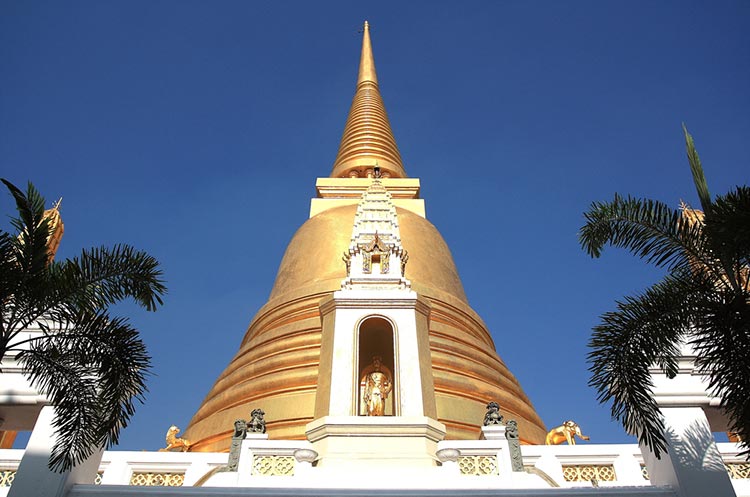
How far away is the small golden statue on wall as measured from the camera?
1285 centimetres

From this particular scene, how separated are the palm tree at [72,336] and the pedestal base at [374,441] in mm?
3052

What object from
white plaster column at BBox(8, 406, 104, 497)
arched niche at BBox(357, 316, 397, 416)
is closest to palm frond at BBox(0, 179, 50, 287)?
white plaster column at BBox(8, 406, 104, 497)

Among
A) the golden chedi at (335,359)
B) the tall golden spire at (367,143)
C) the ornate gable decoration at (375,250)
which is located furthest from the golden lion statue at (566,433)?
the tall golden spire at (367,143)

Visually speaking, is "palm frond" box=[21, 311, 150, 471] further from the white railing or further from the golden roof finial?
the golden roof finial

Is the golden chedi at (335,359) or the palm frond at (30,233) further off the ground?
the golden chedi at (335,359)

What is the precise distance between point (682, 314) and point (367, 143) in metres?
23.9

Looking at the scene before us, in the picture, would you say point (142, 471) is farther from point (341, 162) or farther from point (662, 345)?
point (341, 162)

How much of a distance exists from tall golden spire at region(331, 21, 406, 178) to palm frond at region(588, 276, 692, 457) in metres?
21.2

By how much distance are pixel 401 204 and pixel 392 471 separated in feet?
55.2

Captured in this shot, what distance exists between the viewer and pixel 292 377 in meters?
16.8

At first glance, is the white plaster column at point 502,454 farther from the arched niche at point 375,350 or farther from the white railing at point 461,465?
the arched niche at point 375,350

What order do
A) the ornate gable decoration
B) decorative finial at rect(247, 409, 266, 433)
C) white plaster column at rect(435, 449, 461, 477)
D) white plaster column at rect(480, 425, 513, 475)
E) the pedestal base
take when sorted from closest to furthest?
white plaster column at rect(435, 449, 461, 477) → white plaster column at rect(480, 425, 513, 475) → the pedestal base → decorative finial at rect(247, 409, 266, 433) → the ornate gable decoration

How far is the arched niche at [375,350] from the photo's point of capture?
516 inches

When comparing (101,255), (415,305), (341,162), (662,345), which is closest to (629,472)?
(662,345)
